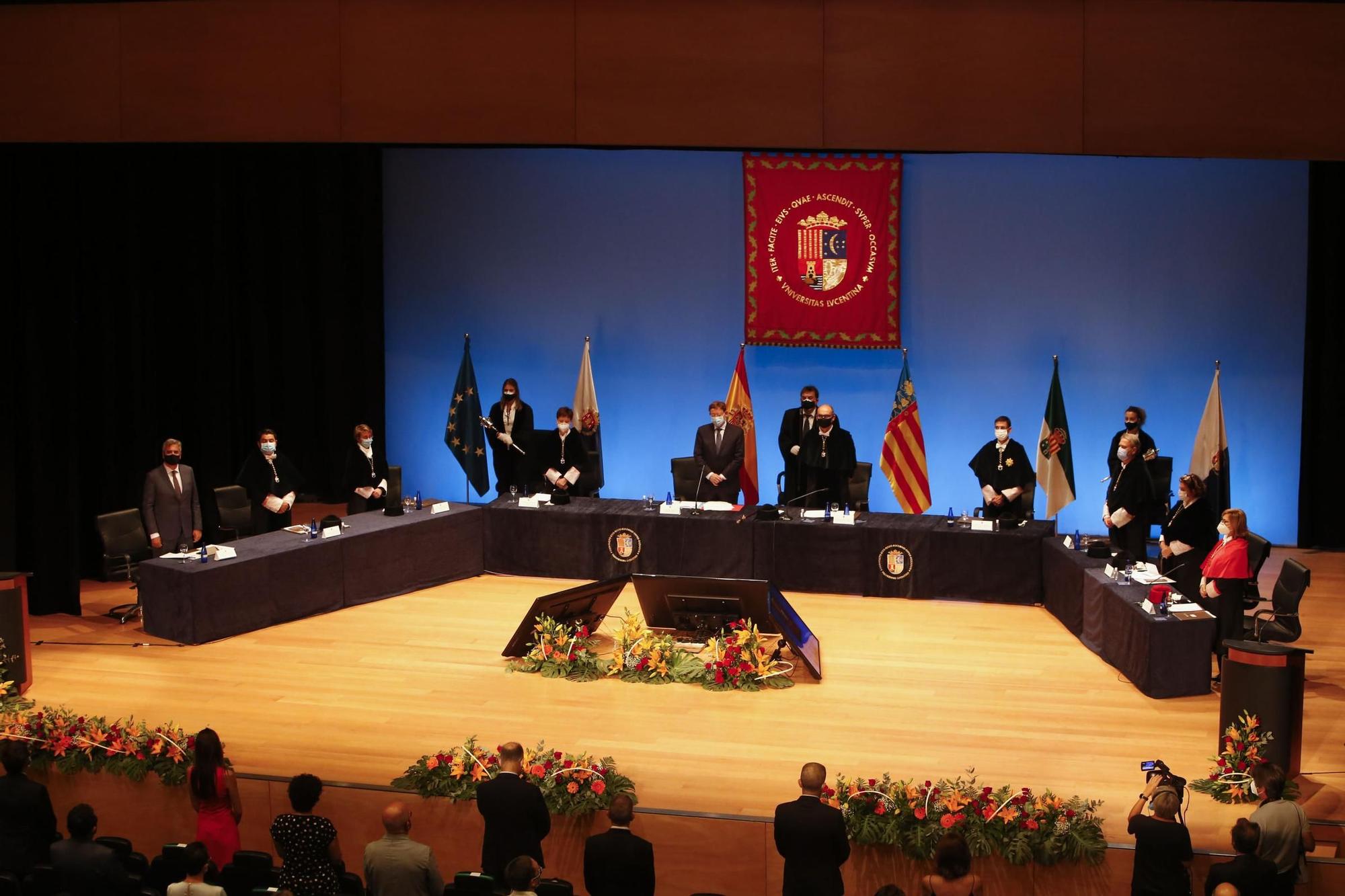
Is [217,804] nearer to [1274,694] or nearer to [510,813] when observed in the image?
[510,813]

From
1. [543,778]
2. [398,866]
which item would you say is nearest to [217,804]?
[398,866]

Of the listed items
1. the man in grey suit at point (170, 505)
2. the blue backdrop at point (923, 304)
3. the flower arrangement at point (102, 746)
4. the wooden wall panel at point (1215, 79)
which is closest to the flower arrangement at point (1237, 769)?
the wooden wall panel at point (1215, 79)

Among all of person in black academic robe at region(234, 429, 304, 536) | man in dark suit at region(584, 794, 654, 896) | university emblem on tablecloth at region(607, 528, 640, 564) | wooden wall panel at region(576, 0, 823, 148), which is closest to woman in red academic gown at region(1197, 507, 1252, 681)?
wooden wall panel at region(576, 0, 823, 148)

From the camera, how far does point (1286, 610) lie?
376 inches

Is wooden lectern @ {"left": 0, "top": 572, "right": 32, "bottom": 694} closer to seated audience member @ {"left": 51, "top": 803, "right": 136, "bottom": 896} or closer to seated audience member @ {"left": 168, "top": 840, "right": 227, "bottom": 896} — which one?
seated audience member @ {"left": 51, "top": 803, "right": 136, "bottom": 896}

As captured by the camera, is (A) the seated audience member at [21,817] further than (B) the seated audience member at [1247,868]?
Yes

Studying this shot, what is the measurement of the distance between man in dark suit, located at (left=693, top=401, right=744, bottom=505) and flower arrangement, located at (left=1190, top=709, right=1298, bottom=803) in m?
5.64

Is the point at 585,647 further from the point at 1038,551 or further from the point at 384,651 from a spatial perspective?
the point at 1038,551

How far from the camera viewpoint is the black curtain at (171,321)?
37.1 feet

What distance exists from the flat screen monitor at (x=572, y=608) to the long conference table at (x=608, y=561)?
147cm

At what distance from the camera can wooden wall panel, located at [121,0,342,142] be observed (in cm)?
882

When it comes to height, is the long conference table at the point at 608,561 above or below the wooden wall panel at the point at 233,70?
below

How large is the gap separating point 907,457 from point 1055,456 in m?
1.27

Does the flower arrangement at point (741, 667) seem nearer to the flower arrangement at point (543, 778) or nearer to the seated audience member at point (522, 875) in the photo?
the flower arrangement at point (543, 778)
